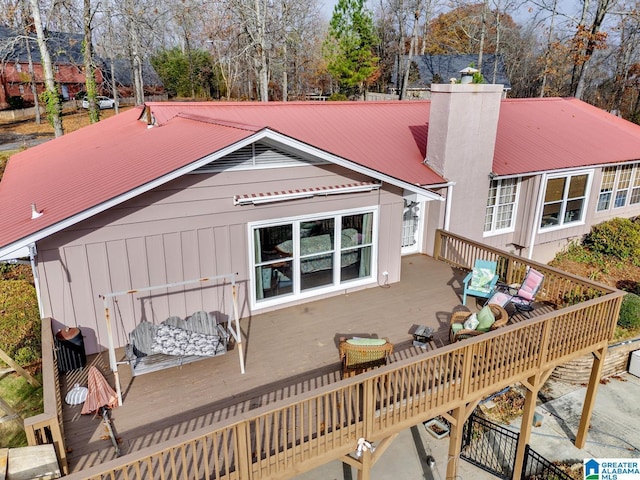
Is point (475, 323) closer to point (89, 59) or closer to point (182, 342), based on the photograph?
point (182, 342)

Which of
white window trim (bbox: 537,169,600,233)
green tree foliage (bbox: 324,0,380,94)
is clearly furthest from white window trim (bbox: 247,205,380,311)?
green tree foliage (bbox: 324,0,380,94)

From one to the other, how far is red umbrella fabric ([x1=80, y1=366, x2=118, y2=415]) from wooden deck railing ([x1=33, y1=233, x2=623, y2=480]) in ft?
3.65

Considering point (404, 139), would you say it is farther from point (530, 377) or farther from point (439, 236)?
point (530, 377)

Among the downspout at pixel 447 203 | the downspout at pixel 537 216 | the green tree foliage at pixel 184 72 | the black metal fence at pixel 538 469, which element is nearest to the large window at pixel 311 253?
the downspout at pixel 447 203

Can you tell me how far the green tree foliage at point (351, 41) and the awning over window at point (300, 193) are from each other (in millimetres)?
29710

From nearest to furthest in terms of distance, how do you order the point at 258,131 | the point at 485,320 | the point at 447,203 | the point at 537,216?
the point at 258,131 < the point at 485,320 < the point at 447,203 < the point at 537,216

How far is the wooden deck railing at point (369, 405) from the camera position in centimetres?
539

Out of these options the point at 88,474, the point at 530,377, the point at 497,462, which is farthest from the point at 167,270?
the point at 497,462

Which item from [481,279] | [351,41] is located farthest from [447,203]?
[351,41]

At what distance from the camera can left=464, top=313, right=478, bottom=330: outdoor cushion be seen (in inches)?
327

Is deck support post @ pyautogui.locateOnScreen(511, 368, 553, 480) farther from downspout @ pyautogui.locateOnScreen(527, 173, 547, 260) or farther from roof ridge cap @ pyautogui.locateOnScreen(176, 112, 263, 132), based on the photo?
downspout @ pyautogui.locateOnScreen(527, 173, 547, 260)

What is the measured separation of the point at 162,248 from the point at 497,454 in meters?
7.90

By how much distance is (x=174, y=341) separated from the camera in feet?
25.0

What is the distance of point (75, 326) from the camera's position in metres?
7.66
